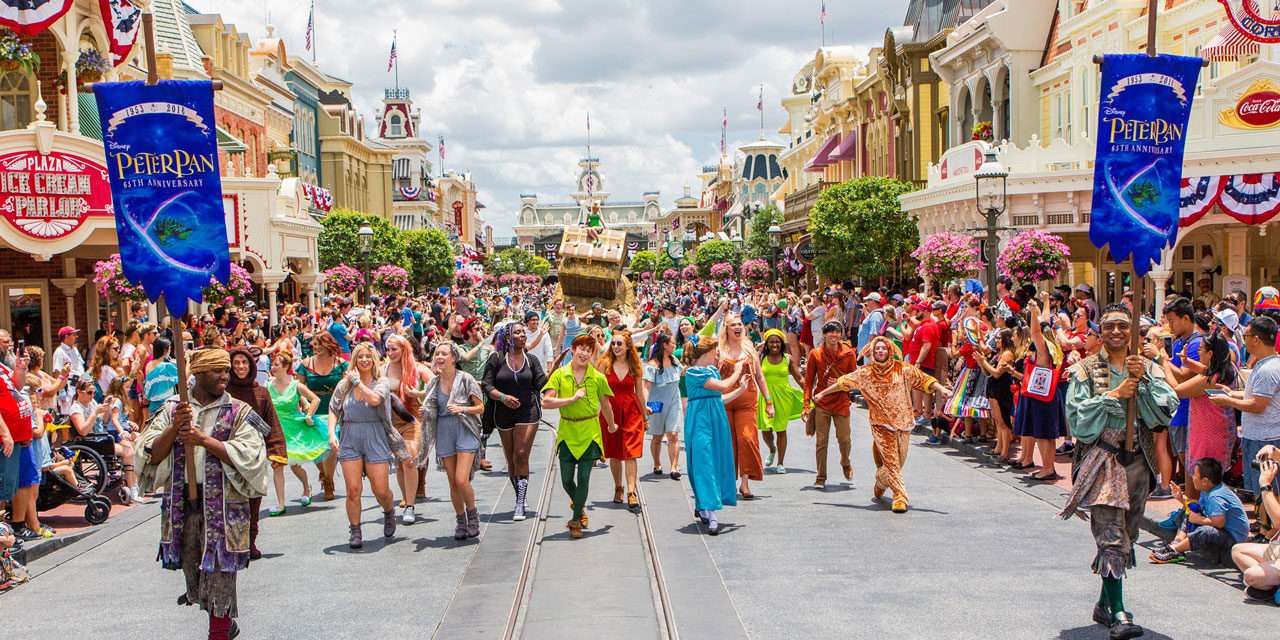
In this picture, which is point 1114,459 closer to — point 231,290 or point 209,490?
point 209,490

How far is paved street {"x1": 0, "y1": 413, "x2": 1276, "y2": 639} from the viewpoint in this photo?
23.9 feet

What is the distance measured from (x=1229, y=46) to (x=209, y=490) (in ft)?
65.9

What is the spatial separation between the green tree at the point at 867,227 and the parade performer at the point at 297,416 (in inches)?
1068

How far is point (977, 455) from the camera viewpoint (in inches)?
568

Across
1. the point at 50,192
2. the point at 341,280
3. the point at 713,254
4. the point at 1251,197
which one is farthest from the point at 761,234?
the point at 50,192

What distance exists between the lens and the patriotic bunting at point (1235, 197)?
72.6 feet

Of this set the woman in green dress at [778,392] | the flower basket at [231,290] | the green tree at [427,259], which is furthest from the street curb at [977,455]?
the green tree at [427,259]

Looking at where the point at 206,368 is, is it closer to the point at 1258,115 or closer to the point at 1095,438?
the point at 1095,438

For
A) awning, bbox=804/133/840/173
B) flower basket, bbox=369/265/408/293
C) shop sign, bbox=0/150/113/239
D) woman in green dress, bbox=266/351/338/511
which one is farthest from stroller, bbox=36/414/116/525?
awning, bbox=804/133/840/173

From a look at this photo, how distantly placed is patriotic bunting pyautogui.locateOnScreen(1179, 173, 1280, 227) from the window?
21.7m

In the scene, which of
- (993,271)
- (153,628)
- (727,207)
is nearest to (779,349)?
(153,628)

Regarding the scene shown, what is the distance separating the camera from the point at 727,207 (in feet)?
404

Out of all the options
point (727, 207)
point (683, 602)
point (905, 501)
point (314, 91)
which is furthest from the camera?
point (727, 207)

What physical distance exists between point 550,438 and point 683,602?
9337mm
